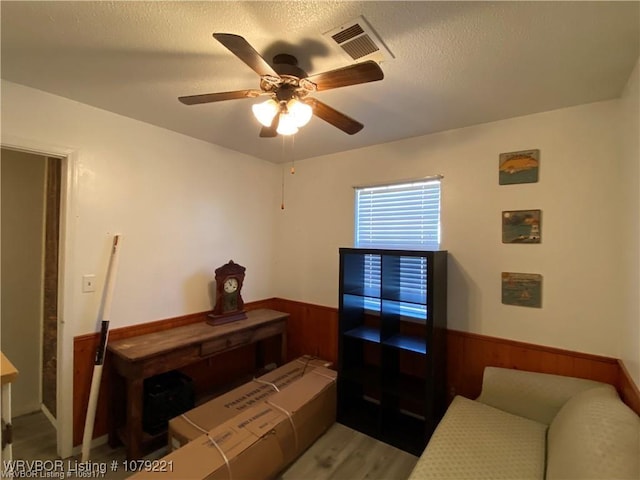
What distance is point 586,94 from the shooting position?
1.87 m

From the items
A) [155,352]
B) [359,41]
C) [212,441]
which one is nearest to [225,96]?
[359,41]

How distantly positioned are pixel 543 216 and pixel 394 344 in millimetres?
1418

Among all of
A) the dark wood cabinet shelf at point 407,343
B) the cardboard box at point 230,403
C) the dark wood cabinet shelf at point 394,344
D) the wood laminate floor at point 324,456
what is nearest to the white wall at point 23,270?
the wood laminate floor at point 324,456

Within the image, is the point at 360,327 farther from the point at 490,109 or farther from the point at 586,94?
the point at 586,94

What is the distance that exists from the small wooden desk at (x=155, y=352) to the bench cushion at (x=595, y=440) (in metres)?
2.19

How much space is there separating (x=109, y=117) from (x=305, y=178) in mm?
1829

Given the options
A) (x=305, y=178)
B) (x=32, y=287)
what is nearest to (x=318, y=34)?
(x=305, y=178)

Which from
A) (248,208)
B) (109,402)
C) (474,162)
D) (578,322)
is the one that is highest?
(474,162)

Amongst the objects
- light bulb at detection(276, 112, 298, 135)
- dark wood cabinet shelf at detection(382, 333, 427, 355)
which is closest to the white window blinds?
dark wood cabinet shelf at detection(382, 333, 427, 355)

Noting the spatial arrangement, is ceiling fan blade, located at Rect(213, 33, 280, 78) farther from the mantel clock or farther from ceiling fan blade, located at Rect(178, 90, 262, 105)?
the mantel clock

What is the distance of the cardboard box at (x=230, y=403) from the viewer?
78.6 inches

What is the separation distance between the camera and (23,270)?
269 centimetres

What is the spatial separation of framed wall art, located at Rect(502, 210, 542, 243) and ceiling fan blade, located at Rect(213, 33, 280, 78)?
196cm

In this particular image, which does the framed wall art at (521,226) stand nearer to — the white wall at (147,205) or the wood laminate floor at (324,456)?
the wood laminate floor at (324,456)
